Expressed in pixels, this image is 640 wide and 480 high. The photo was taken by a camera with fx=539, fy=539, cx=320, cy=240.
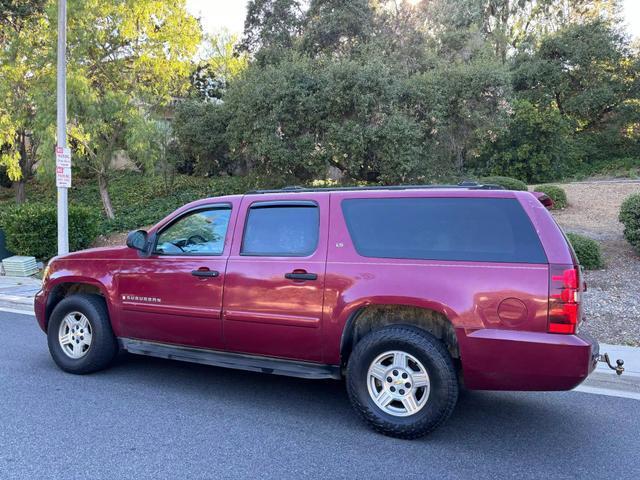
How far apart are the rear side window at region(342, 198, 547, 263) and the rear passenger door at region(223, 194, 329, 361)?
1.21 feet

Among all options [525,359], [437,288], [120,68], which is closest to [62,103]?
[120,68]

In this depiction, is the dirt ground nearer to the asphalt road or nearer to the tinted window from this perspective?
the asphalt road

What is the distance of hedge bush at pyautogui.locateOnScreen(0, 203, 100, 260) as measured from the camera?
42.7 ft

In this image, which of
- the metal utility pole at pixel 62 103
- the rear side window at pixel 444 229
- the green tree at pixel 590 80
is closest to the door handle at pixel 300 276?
the rear side window at pixel 444 229

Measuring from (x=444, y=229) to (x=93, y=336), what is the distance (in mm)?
3625

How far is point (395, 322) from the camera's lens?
4.34m

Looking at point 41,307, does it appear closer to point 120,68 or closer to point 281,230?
point 281,230

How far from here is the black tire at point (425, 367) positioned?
12.9 ft

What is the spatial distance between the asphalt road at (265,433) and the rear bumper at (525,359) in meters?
0.53

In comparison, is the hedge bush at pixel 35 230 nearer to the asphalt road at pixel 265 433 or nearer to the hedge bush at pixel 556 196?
the asphalt road at pixel 265 433

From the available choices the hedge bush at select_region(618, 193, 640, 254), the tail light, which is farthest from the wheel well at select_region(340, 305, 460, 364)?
the hedge bush at select_region(618, 193, 640, 254)

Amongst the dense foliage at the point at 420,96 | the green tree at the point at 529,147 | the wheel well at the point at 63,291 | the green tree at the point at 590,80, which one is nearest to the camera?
the wheel well at the point at 63,291

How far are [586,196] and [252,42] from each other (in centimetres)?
1816

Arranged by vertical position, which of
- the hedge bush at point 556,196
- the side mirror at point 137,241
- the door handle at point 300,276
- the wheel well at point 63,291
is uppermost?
Result: the hedge bush at point 556,196
